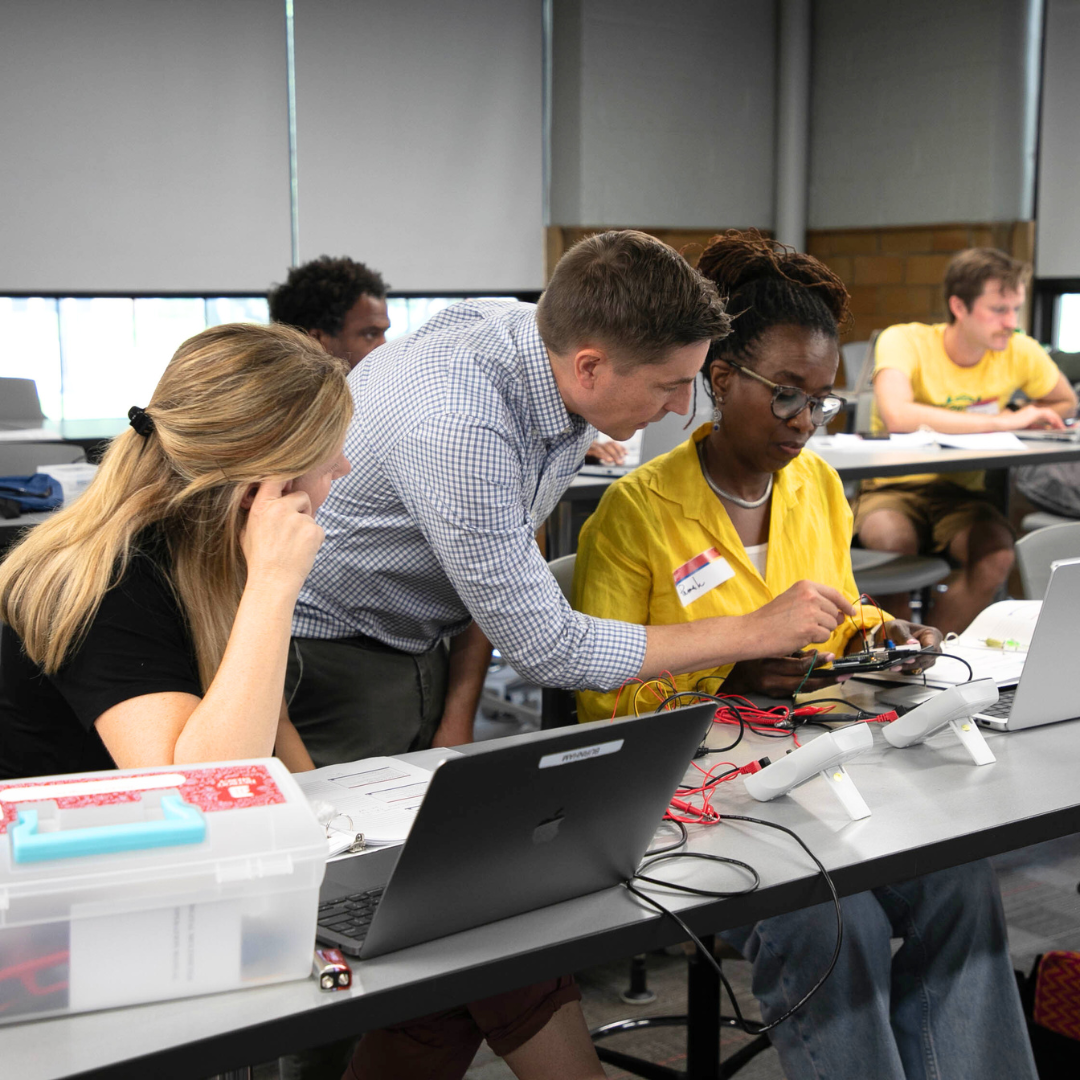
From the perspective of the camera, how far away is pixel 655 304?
1.54m

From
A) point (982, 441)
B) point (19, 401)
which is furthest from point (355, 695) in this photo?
point (19, 401)

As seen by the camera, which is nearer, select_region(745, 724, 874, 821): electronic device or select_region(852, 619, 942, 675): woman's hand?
select_region(745, 724, 874, 821): electronic device

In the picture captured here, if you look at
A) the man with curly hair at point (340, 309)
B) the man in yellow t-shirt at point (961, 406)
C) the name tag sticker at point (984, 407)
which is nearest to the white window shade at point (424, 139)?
the man with curly hair at point (340, 309)

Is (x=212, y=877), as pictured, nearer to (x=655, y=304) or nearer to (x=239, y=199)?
(x=655, y=304)

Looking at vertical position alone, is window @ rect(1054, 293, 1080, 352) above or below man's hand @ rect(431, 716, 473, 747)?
above

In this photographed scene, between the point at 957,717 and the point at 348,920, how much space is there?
783mm

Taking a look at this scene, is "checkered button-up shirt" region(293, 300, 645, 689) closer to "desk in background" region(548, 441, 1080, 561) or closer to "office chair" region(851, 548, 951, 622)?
"desk in background" region(548, 441, 1080, 561)

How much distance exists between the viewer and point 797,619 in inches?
63.2

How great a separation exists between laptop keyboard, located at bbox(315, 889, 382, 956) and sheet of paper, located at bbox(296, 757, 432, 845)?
0.38 ft

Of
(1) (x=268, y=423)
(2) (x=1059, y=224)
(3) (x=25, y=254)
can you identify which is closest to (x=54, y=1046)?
(1) (x=268, y=423)

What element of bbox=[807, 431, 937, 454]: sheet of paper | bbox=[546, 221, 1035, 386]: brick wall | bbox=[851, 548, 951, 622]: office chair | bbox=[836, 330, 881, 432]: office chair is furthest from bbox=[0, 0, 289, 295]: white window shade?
bbox=[851, 548, 951, 622]: office chair

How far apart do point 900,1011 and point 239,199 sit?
18.2 ft

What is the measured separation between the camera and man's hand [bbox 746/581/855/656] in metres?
1.60

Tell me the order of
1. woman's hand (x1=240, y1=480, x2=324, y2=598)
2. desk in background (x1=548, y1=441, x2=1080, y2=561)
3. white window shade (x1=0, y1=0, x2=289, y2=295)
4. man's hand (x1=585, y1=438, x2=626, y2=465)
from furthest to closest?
1. white window shade (x1=0, y1=0, x2=289, y2=295)
2. man's hand (x1=585, y1=438, x2=626, y2=465)
3. desk in background (x1=548, y1=441, x2=1080, y2=561)
4. woman's hand (x1=240, y1=480, x2=324, y2=598)
